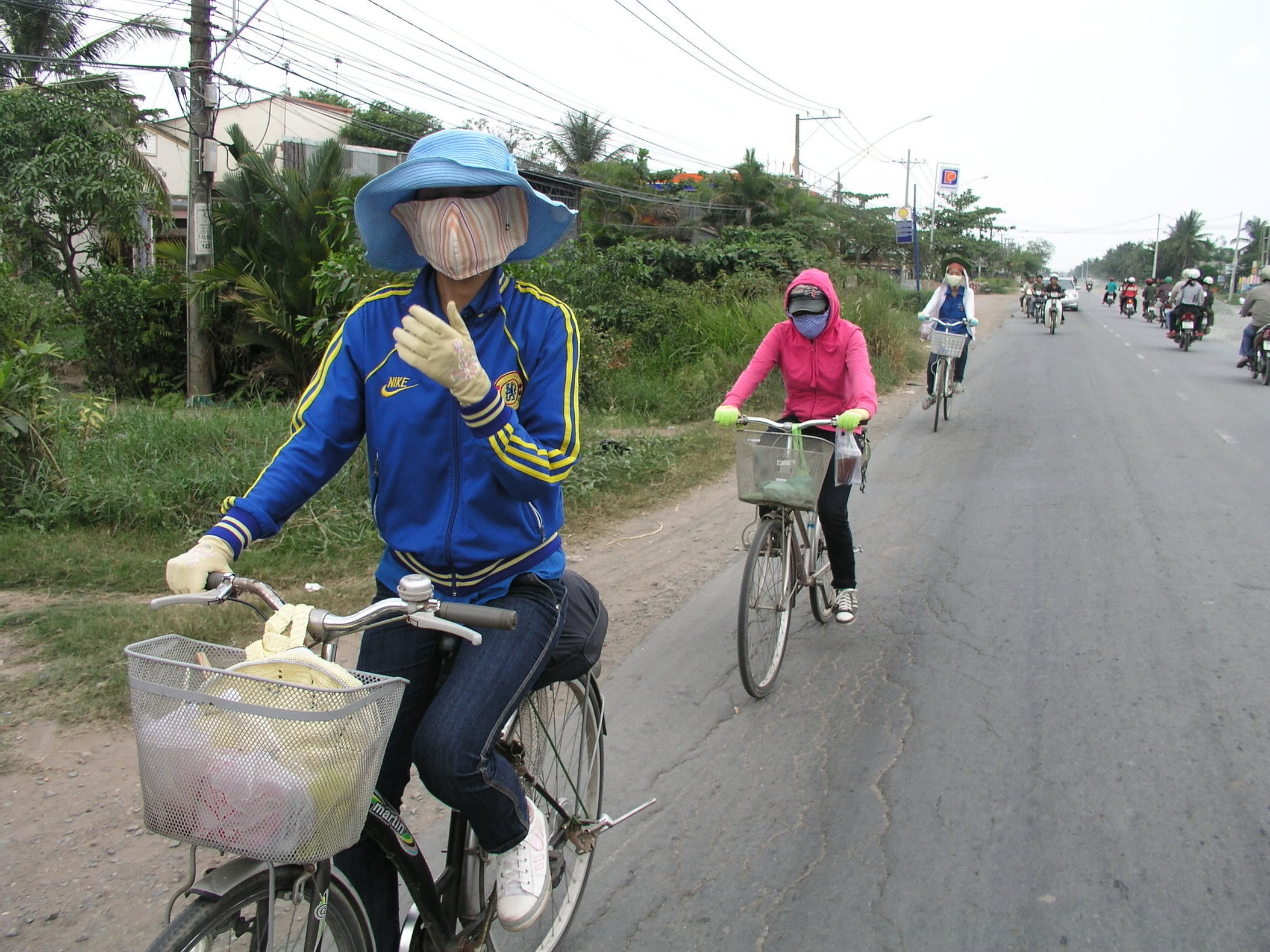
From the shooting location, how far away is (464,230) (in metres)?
2.01

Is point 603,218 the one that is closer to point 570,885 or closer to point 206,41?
point 206,41

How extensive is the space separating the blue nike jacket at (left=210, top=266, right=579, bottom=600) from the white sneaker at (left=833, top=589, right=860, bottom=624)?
3.06 metres

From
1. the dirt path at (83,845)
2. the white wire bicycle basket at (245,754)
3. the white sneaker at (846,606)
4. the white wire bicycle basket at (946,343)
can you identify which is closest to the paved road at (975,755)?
the white sneaker at (846,606)

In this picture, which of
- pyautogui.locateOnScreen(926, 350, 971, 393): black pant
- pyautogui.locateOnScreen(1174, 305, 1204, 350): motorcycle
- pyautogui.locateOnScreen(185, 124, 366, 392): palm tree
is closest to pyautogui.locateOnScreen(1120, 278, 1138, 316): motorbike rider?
pyautogui.locateOnScreen(1174, 305, 1204, 350): motorcycle

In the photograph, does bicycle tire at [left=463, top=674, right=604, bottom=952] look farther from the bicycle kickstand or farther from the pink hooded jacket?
the pink hooded jacket

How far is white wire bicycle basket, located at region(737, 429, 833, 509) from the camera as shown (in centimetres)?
397

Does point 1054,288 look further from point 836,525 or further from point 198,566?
point 198,566

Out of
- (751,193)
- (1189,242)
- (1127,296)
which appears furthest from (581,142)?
(1189,242)

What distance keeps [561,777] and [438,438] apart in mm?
1108

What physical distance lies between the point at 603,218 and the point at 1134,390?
17.3 metres

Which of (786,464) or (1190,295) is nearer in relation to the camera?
(786,464)

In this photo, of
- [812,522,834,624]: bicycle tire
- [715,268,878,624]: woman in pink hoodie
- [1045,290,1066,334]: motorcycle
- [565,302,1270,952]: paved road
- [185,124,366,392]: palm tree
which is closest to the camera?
[565,302,1270,952]: paved road

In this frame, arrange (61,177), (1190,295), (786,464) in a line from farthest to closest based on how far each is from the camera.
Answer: (1190,295)
(61,177)
(786,464)

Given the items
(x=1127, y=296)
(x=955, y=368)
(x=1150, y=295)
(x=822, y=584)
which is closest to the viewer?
(x=822, y=584)
